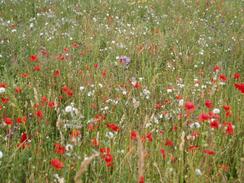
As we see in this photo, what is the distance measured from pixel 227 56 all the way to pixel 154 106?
8.66ft

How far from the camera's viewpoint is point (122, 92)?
4066 millimetres

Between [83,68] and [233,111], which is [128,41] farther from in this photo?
[233,111]

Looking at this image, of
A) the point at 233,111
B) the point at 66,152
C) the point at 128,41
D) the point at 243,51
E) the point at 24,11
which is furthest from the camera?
the point at 24,11

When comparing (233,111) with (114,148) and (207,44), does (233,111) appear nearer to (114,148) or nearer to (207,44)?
(114,148)

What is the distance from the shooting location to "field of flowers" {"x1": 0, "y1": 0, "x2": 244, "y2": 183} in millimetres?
2609

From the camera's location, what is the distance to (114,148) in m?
2.85

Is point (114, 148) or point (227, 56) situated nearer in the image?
point (114, 148)

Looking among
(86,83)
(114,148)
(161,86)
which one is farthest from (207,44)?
(114,148)

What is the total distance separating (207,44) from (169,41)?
596 millimetres

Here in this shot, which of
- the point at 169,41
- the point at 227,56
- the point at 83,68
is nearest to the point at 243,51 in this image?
the point at 227,56

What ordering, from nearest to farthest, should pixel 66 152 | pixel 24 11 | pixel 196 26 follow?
1. pixel 66 152
2. pixel 196 26
3. pixel 24 11

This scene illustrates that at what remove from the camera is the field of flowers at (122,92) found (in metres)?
2.61

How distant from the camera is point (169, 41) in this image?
6453 millimetres

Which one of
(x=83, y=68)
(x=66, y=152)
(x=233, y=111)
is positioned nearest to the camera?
(x=66, y=152)
